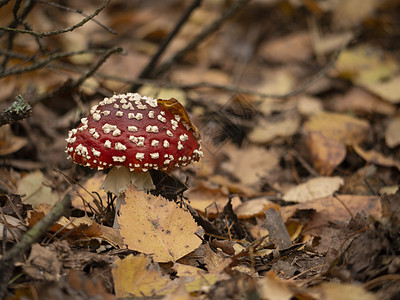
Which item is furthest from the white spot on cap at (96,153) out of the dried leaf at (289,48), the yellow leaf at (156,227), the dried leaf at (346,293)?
the dried leaf at (289,48)

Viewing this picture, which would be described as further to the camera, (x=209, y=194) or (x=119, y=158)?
(x=209, y=194)

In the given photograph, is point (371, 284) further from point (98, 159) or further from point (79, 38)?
point (79, 38)

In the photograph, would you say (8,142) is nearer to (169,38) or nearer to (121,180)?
(121,180)

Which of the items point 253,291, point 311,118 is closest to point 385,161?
point 311,118

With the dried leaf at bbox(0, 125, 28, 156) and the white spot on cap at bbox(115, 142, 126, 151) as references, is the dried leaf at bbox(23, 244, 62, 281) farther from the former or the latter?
the dried leaf at bbox(0, 125, 28, 156)

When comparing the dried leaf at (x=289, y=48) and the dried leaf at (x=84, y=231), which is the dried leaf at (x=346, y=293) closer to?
the dried leaf at (x=84, y=231)

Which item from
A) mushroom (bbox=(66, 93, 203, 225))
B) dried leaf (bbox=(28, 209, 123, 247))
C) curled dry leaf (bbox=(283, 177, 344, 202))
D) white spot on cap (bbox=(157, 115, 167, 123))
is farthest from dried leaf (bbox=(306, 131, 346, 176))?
dried leaf (bbox=(28, 209, 123, 247))

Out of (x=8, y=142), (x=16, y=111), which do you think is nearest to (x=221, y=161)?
(x=8, y=142)
